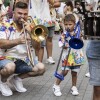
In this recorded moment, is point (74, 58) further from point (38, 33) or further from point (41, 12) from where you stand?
point (41, 12)

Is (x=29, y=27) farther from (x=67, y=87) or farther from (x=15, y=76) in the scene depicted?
(x=67, y=87)

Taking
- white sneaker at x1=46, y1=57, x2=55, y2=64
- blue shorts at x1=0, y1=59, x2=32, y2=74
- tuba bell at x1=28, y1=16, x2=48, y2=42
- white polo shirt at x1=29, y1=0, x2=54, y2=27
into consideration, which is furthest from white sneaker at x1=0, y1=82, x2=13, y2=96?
white sneaker at x1=46, y1=57, x2=55, y2=64

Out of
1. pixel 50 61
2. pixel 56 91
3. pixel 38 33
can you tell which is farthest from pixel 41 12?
pixel 56 91

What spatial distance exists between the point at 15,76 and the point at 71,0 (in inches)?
225

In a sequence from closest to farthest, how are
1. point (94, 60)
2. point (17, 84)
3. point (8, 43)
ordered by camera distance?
1. point (94, 60)
2. point (8, 43)
3. point (17, 84)

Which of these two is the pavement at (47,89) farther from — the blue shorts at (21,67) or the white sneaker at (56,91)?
the blue shorts at (21,67)

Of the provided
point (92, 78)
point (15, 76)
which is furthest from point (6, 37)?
point (92, 78)

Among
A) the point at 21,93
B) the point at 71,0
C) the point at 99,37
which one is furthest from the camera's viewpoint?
the point at 71,0

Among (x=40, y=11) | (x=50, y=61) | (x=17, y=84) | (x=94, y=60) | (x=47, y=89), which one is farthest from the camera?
(x=50, y=61)

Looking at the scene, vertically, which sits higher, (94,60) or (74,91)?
(94,60)

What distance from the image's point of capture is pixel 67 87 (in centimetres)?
601

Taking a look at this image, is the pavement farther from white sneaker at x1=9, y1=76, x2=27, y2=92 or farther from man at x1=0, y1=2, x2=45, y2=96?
man at x1=0, y1=2, x2=45, y2=96

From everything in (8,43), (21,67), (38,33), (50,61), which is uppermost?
(38,33)

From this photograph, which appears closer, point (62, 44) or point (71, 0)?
point (62, 44)
